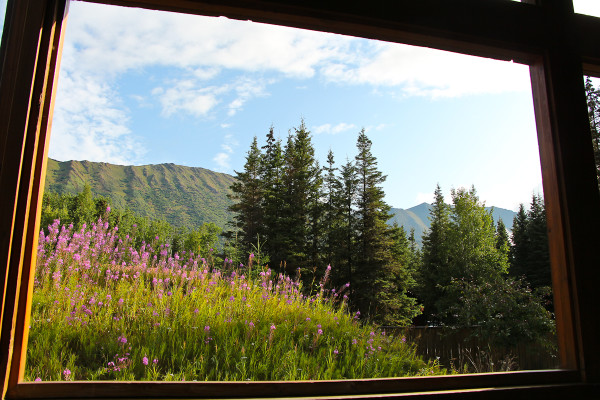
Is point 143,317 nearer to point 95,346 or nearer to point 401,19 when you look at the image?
point 95,346

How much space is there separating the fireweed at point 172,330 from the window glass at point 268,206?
2 cm

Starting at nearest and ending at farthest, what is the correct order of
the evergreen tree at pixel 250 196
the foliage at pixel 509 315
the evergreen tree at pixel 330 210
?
the foliage at pixel 509 315
the evergreen tree at pixel 250 196
the evergreen tree at pixel 330 210

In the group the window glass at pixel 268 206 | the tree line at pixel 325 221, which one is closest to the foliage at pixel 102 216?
the window glass at pixel 268 206

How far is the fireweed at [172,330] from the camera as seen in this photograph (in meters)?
2.29

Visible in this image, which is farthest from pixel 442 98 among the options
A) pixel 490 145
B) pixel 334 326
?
pixel 334 326

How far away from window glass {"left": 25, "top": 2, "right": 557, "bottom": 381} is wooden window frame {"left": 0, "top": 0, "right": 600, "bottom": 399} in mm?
209

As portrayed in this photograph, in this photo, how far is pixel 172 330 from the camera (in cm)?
268

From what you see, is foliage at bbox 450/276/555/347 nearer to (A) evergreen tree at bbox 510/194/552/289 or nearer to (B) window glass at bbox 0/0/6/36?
(A) evergreen tree at bbox 510/194/552/289

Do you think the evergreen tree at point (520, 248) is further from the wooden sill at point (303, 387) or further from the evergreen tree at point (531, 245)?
the wooden sill at point (303, 387)

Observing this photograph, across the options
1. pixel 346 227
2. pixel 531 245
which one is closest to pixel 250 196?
pixel 346 227

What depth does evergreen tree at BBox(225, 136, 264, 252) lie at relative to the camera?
10578 mm

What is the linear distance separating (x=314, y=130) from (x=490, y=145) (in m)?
6.94

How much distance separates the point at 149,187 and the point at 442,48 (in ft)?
22.9

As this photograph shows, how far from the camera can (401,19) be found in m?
1.23
